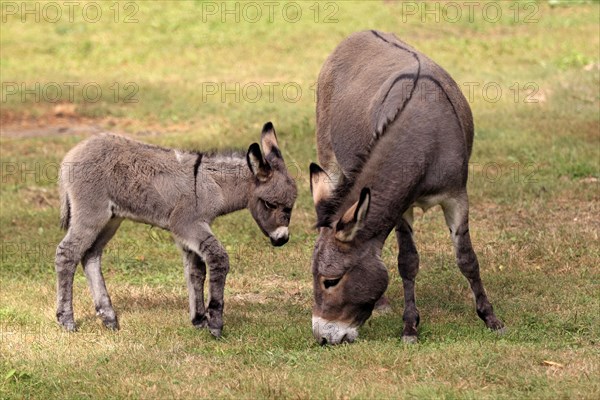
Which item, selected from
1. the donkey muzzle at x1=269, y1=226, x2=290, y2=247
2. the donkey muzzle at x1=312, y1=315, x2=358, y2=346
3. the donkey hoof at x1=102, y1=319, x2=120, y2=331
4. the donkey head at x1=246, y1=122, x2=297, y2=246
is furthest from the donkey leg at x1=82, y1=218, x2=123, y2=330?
the donkey muzzle at x1=312, y1=315, x2=358, y2=346

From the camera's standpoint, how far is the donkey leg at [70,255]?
840cm

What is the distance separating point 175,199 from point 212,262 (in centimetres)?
63

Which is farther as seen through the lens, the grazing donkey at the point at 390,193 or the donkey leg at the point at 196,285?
the donkey leg at the point at 196,285

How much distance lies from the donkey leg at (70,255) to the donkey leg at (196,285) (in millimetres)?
784

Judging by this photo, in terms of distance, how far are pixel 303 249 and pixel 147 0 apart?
58.1 feet

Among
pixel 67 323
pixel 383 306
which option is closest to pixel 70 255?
pixel 67 323

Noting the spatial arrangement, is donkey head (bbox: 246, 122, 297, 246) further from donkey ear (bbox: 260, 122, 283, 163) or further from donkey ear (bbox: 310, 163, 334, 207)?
donkey ear (bbox: 310, 163, 334, 207)

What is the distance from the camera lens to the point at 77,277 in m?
10.5

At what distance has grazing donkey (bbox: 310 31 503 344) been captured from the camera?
749cm

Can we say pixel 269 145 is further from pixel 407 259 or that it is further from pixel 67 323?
pixel 67 323

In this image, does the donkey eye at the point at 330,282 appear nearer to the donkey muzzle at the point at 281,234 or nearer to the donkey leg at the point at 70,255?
the donkey muzzle at the point at 281,234

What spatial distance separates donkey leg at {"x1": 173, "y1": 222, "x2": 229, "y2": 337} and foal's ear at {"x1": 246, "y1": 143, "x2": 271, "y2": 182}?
0.64 metres

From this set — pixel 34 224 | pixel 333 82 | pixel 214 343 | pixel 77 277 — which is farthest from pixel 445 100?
pixel 34 224

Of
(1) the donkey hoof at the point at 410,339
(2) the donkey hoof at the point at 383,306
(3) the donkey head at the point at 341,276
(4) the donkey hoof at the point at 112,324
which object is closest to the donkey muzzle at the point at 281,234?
(3) the donkey head at the point at 341,276
